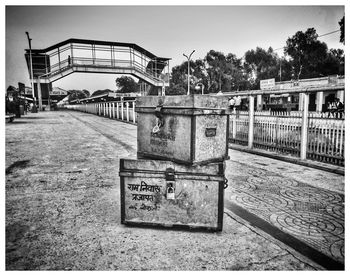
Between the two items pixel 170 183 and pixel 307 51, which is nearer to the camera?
pixel 170 183

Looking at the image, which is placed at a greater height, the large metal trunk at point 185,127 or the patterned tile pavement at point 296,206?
the large metal trunk at point 185,127

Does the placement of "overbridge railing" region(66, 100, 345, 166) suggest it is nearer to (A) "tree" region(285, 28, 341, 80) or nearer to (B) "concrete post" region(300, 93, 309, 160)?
(B) "concrete post" region(300, 93, 309, 160)

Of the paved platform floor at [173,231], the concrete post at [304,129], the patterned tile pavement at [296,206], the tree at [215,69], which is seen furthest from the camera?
the tree at [215,69]

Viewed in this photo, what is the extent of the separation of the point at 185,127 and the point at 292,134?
4.82 metres

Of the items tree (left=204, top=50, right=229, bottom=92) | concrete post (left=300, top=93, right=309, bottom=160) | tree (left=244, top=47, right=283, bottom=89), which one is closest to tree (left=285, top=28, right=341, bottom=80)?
tree (left=244, top=47, right=283, bottom=89)

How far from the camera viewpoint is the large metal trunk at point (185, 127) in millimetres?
2617

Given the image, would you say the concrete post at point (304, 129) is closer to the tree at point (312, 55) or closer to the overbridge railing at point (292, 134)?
the overbridge railing at point (292, 134)

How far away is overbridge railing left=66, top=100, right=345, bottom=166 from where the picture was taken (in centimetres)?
540

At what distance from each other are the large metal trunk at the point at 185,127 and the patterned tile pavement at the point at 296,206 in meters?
0.93

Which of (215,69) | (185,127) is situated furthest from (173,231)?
(215,69)

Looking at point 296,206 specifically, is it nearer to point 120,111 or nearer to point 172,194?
point 172,194

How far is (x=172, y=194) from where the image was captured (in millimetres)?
2488

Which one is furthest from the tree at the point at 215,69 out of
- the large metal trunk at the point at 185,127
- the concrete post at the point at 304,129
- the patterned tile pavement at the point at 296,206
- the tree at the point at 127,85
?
the large metal trunk at the point at 185,127
